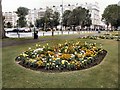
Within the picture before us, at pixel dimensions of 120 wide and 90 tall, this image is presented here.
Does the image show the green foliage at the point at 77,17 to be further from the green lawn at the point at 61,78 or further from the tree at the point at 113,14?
the green lawn at the point at 61,78

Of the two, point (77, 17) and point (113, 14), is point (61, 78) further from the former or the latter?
point (77, 17)

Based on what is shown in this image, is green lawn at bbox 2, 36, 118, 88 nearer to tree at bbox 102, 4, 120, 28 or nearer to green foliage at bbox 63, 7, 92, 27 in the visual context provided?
tree at bbox 102, 4, 120, 28

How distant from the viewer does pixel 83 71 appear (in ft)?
31.5

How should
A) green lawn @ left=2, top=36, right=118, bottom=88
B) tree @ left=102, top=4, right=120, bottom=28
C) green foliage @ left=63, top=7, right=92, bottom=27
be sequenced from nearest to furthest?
green lawn @ left=2, top=36, right=118, bottom=88, tree @ left=102, top=4, right=120, bottom=28, green foliage @ left=63, top=7, right=92, bottom=27

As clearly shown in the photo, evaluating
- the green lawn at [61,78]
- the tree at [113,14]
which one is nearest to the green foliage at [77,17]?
the tree at [113,14]

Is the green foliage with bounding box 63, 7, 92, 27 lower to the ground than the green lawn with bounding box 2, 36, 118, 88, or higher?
higher

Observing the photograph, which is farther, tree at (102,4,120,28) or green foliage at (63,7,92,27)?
green foliage at (63,7,92,27)

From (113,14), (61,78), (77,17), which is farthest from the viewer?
(77,17)

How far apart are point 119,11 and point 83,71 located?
246 feet

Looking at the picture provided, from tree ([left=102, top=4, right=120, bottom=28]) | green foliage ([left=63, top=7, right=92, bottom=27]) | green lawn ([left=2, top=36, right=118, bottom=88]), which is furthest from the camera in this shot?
green foliage ([left=63, top=7, right=92, bottom=27])

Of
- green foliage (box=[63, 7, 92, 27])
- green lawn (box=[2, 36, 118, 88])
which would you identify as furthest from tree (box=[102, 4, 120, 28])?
green lawn (box=[2, 36, 118, 88])

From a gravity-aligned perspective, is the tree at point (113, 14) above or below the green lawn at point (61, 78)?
above

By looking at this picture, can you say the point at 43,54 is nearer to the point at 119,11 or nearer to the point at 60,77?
the point at 60,77

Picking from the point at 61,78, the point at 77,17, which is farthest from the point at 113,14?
the point at 61,78
